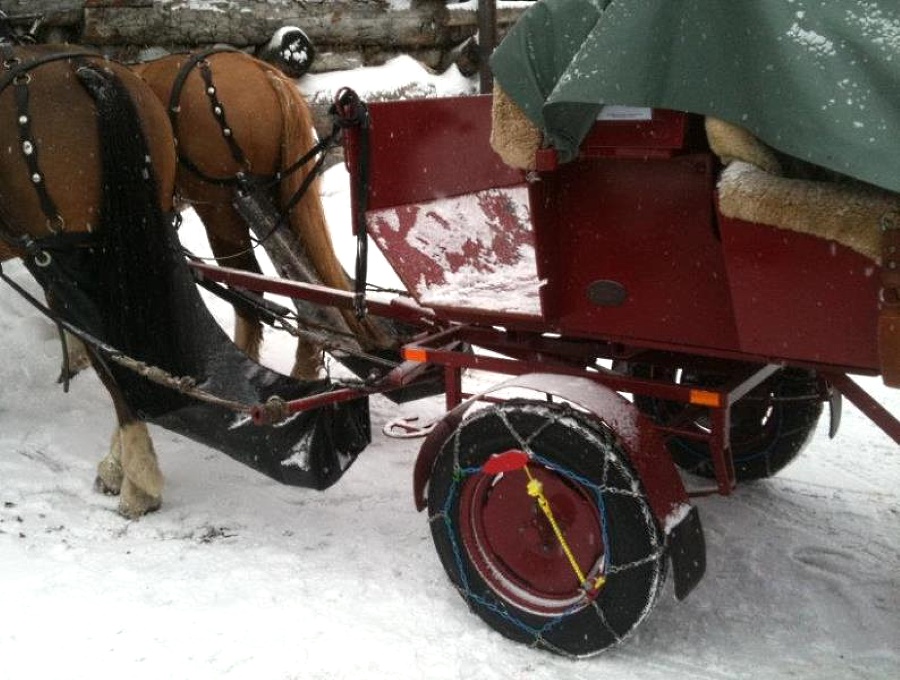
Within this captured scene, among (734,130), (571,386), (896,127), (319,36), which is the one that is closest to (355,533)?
(571,386)

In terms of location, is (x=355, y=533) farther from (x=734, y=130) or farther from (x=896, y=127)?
(x=896, y=127)

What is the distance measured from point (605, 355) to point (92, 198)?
6.24 feet

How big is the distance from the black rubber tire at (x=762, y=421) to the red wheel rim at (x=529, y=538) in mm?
893

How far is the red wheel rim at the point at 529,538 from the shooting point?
85.1 inches

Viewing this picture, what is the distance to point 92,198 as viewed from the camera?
2.90m

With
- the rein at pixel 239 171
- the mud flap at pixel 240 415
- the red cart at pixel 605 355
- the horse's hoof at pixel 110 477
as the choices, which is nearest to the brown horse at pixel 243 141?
the rein at pixel 239 171

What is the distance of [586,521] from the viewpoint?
A: 2.16 metres

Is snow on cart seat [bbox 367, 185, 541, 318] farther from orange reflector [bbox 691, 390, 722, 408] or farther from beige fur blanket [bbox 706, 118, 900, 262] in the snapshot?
beige fur blanket [bbox 706, 118, 900, 262]

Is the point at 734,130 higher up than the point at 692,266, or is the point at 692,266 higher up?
the point at 734,130

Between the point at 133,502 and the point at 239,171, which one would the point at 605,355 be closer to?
the point at 133,502

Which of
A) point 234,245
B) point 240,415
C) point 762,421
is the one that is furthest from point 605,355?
point 234,245

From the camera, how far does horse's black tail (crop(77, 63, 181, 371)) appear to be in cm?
291

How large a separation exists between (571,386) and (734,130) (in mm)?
804

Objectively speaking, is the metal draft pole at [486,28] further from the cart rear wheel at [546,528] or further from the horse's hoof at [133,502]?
the cart rear wheel at [546,528]
